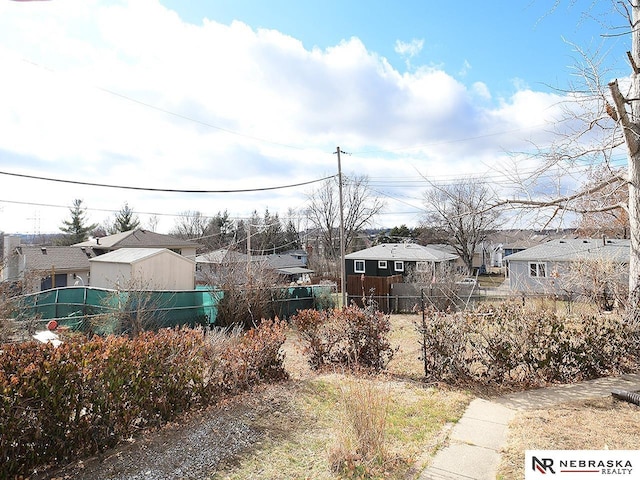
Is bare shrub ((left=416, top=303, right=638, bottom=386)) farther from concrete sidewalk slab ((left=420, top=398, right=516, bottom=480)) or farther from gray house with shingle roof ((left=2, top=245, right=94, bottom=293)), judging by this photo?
gray house with shingle roof ((left=2, top=245, right=94, bottom=293))

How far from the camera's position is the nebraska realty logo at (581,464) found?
3.15m

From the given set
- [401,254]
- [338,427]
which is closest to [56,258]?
[401,254]

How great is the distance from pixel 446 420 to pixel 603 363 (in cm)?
394

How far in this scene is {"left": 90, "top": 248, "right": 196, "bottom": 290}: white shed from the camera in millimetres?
16672

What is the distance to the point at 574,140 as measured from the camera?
23.2ft

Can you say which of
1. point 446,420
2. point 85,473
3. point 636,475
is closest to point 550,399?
point 446,420

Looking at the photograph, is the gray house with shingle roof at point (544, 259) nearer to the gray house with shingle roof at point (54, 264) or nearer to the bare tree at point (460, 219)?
the bare tree at point (460, 219)

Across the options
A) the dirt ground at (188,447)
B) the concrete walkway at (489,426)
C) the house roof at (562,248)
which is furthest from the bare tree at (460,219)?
the dirt ground at (188,447)

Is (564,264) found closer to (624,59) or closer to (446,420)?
(624,59)

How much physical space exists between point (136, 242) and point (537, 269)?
27.4 meters

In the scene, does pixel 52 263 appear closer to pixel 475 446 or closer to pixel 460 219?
pixel 475 446

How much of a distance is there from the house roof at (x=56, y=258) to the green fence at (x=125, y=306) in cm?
1125

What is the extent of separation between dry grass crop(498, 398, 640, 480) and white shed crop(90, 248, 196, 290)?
14.9 metres

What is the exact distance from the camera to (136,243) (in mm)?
27578
